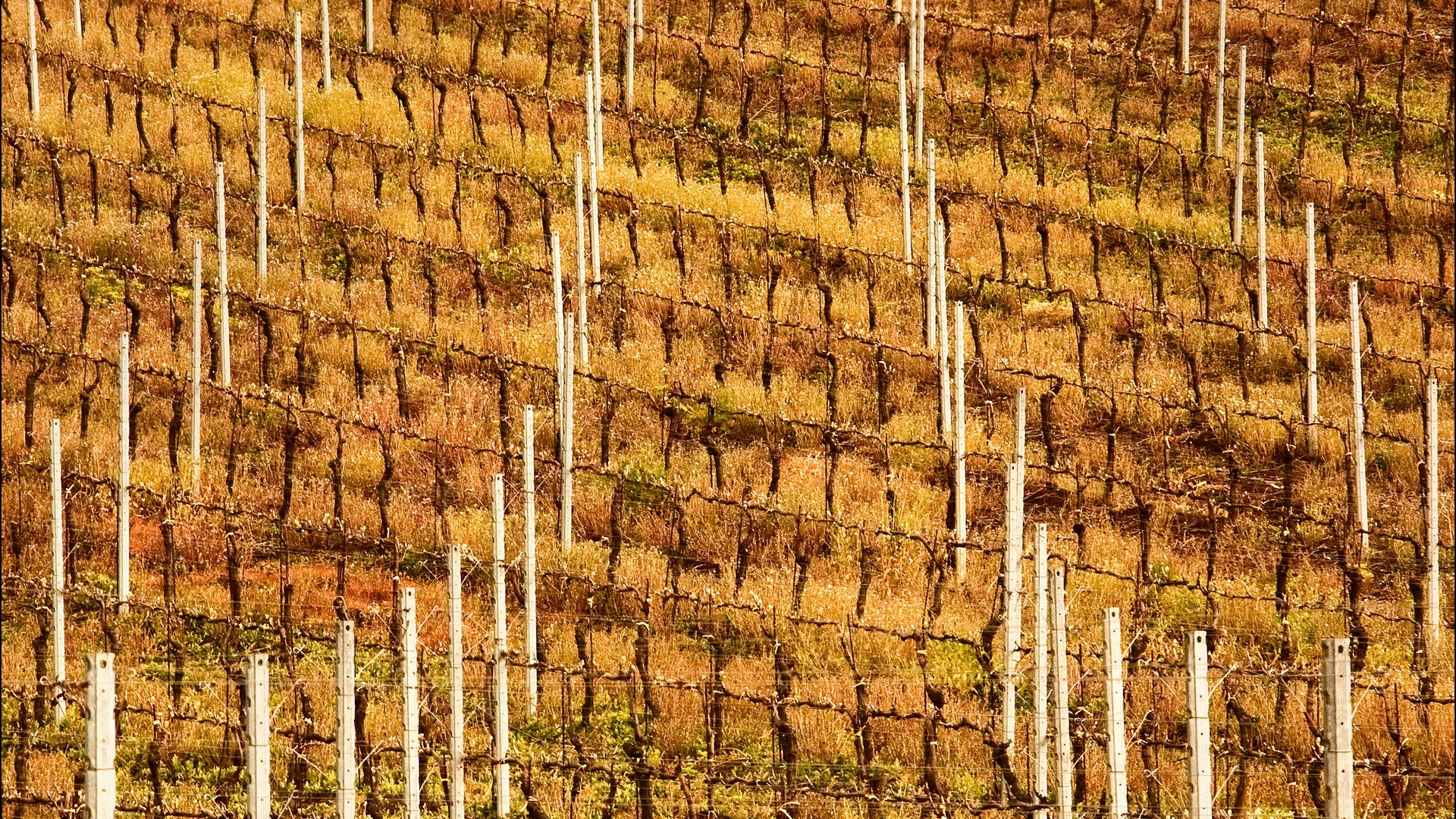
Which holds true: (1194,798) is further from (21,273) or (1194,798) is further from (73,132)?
(73,132)

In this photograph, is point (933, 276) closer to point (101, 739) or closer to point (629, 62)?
point (629, 62)

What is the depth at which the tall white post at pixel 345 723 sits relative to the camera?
A: 7.41 meters

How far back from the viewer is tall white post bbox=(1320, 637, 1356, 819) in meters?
6.62

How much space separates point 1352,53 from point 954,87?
15.1 ft

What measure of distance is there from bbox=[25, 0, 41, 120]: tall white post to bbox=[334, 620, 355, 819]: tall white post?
12.9 metres

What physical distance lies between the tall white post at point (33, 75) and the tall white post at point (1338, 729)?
15.1m

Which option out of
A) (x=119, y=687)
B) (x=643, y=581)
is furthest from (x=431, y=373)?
(x=119, y=687)

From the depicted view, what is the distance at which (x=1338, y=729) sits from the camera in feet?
21.8

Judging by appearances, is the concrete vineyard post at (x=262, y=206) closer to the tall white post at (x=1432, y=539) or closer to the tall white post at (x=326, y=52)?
the tall white post at (x=326, y=52)

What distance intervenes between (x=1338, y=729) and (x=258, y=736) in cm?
356

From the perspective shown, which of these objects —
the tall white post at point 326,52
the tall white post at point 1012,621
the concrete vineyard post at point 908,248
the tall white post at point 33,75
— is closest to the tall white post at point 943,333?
the concrete vineyard post at point 908,248

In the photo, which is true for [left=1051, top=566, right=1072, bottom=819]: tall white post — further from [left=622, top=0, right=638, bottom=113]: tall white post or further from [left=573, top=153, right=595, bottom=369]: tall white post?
[left=622, top=0, right=638, bottom=113]: tall white post

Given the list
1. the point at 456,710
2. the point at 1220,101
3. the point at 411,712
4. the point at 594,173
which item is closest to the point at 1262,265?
the point at 1220,101

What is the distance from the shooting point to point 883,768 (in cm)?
964
